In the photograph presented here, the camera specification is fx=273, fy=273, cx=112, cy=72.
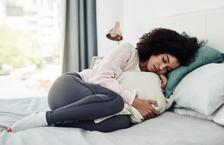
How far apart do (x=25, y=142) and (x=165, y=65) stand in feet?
3.05

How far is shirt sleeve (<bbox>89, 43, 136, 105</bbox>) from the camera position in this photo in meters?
1.39

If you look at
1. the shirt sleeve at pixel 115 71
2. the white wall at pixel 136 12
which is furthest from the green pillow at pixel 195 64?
the white wall at pixel 136 12

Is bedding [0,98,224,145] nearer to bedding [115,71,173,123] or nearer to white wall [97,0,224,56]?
bedding [115,71,173,123]

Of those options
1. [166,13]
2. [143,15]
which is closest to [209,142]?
[166,13]

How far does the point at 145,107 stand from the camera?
1.33 m

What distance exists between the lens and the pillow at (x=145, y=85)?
139cm

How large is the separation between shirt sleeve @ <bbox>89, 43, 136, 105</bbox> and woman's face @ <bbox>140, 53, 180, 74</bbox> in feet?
0.43

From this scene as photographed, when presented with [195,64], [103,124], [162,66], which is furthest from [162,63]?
[103,124]

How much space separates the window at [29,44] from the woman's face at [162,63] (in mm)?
1710

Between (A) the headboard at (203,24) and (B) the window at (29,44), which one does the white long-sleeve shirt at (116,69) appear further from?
(B) the window at (29,44)

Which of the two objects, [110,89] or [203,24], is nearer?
[110,89]

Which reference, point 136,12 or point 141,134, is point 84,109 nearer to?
point 141,134

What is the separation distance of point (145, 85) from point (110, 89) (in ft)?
0.62

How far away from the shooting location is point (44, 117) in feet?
3.91
